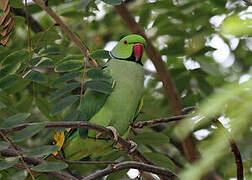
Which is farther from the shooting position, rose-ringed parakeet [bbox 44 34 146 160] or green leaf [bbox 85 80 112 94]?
rose-ringed parakeet [bbox 44 34 146 160]

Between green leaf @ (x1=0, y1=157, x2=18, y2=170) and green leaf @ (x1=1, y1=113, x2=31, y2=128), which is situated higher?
green leaf @ (x1=1, y1=113, x2=31, y2=128)

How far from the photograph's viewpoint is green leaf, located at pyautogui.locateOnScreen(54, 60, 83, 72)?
148cm

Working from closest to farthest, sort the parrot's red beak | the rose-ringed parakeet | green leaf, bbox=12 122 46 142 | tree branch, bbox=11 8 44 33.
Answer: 1. green leaf, bbox=12 122 46 142
2. the rose-ringed parakeet
3. the parrot's red beak
4. tree branch, bbox=11 8 44 33

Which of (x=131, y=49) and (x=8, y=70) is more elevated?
(x=8, y=70)

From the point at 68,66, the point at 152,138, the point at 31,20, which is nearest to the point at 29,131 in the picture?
the point at 68,66

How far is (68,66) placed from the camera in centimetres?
149

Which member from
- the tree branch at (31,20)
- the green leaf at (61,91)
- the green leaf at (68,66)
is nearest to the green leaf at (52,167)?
the green leaf at (61,91)

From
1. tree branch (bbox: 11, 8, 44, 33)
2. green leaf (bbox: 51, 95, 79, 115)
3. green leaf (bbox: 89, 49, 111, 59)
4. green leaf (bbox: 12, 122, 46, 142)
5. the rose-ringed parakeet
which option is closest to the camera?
green leaf (bbox: 12, 122, 46, 142)

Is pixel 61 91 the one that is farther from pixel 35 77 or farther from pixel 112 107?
pixel 112 107

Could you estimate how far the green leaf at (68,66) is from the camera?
58.2 inches

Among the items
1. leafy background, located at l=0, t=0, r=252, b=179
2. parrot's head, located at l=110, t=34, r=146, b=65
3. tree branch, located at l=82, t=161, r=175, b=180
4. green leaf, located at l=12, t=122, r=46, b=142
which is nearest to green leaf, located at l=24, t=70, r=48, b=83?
leafy background, located at l=0, t=0, r=252, b=179

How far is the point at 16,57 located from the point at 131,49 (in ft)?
1.93

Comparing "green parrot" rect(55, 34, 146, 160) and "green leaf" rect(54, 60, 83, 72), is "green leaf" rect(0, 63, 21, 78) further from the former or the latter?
"green parrot" rect(55, 34, 146, 160)

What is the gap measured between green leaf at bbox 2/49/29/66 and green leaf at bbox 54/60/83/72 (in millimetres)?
133
